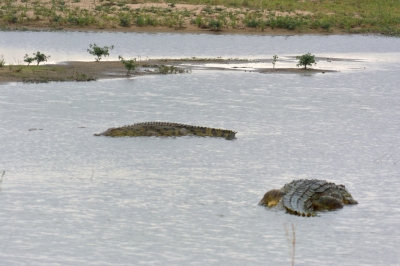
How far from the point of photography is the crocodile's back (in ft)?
39.6

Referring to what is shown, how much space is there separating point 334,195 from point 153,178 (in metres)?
3.53

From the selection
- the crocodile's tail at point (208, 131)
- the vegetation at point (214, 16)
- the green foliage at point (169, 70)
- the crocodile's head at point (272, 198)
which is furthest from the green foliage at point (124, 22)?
the crocodile's head at point (272, 198)

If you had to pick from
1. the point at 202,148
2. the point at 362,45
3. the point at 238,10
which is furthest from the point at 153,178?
the point at 238,10

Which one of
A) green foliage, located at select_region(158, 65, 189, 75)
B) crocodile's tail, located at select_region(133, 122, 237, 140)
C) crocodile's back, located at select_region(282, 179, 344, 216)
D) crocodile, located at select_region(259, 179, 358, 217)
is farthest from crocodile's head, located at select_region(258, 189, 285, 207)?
green foliage, located at select_region(158, 65, 189, 75)

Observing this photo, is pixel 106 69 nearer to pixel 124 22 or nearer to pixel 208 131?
pixel 208 131

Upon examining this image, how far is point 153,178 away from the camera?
14711 mm

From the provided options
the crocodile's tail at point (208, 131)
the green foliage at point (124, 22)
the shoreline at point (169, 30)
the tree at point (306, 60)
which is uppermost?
the crocodile's tail at point (208, 131)

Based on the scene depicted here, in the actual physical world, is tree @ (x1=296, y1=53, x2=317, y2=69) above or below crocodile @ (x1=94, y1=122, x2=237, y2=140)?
below

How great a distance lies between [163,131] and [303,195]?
6.79m

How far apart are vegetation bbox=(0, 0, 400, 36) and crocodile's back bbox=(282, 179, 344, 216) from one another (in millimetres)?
39709

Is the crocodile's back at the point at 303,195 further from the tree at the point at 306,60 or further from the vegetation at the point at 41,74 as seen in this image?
the tree at the point at 306,60

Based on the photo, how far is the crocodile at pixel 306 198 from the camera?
39.7 feet

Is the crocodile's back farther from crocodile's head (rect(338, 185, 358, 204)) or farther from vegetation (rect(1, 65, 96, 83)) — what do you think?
vegetation (rect(1, 65, 96, 83))

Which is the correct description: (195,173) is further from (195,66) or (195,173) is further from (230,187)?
(195,66)
